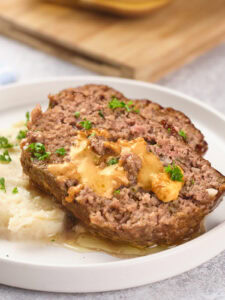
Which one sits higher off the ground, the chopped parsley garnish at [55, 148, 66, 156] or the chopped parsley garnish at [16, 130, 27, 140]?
the chopped parsley garnish at [55, 148, 66, 156]

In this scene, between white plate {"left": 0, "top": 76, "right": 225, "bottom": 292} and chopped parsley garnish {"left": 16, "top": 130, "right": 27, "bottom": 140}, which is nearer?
white plate {"left": 0, "top": 76, "right": 225, "bottom": 292}

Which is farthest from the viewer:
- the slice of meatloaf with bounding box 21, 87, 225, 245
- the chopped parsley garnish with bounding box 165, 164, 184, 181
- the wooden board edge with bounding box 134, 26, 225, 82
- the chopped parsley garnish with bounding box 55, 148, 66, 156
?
the wooden board edge with bounding box 134, 26, 225, 82

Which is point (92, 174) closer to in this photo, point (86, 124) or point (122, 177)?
point (122, 177)

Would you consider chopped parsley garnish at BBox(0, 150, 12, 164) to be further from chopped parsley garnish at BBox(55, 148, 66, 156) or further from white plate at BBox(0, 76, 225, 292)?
white plate at BBox(0, 76, 225, 292)

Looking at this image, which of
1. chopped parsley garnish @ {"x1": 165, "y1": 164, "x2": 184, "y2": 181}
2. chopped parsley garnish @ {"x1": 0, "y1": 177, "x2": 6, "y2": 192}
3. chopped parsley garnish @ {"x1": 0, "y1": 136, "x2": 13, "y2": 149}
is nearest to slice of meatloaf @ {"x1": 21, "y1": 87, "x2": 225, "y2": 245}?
chopped parsley garnish @ {"x1": 165, "y1": 164, "x2": 184, "y2": 181}

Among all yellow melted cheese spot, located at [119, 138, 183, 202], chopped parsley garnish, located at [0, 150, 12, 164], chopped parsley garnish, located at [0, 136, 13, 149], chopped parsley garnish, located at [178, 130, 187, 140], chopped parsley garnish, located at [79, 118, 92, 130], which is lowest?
chopped parsley garnish, located at [0, 136, 13, 149]

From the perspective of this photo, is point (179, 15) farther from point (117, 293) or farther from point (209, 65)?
point (117, 293)
